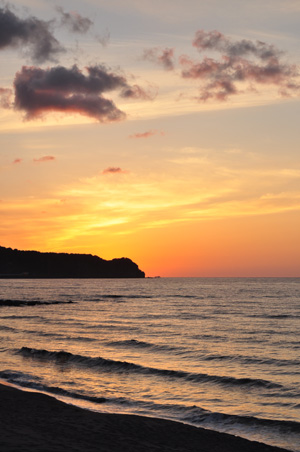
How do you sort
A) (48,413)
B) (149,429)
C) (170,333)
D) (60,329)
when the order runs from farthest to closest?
1. (60,329)
2. (170,333)
3. (48,413)
4. (149,429)

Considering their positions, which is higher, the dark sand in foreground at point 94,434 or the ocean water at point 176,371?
the dark sand in foreground at point 94,434

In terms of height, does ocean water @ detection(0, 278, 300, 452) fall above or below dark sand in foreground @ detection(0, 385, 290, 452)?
below

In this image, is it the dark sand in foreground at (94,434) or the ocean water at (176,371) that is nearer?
the dark sand in foreground at (94,434)

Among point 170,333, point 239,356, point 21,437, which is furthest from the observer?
point 170,333

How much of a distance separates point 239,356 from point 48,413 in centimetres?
1712

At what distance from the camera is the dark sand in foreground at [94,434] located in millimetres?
13617

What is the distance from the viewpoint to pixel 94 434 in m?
15.1

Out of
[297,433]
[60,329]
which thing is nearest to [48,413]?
[297,433]

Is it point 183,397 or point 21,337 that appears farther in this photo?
point 21,337

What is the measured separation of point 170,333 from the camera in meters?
44.3

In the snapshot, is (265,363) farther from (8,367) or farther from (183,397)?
(8,367)

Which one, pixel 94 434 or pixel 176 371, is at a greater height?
pixel 94 434

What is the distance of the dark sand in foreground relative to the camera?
13.6m

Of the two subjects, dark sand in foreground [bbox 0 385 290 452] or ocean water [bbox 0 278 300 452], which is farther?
ocean water [bbox 0 278 300 452]
